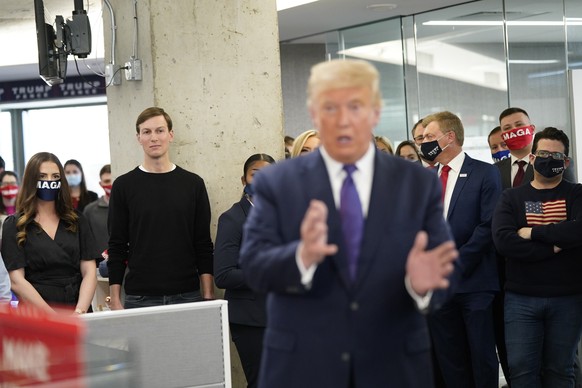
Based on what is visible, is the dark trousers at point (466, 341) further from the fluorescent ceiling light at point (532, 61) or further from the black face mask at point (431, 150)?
the fluorescent ceiling light at point (532, 61)

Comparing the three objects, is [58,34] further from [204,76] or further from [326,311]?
[326,311]

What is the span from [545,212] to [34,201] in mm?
2854

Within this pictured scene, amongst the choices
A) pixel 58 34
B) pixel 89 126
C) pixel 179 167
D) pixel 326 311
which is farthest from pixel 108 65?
pixel 89 126

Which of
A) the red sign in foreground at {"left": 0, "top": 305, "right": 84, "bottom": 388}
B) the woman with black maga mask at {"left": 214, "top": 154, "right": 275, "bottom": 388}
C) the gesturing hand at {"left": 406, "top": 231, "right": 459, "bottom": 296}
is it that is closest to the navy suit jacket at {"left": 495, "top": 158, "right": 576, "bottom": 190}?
the woman with black maga mask at {"left": 214, "top": 154, "right": 275, "bottom": 388}

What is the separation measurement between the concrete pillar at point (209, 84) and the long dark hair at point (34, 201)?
0.74 metres

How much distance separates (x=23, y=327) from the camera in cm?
208

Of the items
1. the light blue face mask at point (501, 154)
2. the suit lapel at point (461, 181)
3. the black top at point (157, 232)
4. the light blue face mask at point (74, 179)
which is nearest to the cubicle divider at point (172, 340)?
the black top at point (157, 232)

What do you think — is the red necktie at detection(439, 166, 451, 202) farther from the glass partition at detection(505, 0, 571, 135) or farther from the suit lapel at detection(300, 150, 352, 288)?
the glass partition at detection(505, 0, 571, 135)

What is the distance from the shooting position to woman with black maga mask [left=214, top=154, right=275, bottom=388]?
509 cm

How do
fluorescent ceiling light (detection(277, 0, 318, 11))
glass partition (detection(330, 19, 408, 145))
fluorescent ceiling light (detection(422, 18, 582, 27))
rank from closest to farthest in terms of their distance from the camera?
fluorescent ceiling light (detection(422, 18, 582, 27)) < fluorescent ceiling light (detection(277, 0, 318, 11)) < glass partition (detection(330, 19, 408, 145))

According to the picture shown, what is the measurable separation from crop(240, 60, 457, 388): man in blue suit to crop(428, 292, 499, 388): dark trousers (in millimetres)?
2904

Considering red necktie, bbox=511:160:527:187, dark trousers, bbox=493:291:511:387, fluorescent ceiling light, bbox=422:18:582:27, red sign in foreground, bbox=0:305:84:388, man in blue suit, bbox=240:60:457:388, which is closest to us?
red sign in foreground, bbox=0:305:84:388

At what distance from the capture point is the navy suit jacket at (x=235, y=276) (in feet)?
16.7

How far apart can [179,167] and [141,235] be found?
0.48 meters
